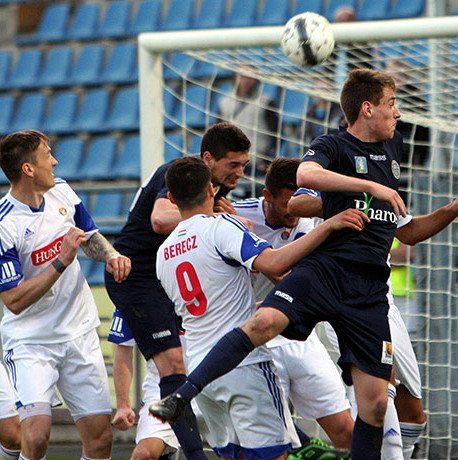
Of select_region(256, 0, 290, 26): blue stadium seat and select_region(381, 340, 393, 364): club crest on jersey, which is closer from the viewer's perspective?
select_region(381, 340, 393, 364): club crest on jersey

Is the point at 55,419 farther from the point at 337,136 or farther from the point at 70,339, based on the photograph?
the point at 337,136

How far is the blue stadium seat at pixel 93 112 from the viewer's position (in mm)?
12969

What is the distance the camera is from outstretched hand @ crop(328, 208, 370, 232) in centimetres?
504

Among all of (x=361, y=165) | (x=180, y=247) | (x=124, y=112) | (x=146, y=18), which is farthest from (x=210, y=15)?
(x=180, y=247)

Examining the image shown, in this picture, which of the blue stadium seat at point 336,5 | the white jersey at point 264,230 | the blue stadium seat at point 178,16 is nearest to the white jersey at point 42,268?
the white jersey at point 264,230

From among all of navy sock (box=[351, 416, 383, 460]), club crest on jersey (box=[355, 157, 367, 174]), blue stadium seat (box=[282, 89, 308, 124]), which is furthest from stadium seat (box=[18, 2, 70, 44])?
navy sock (box=[351, 416, 383, 460])

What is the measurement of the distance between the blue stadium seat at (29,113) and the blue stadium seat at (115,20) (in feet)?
3.42

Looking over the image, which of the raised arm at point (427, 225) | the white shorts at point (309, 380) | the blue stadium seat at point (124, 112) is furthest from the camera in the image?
the blue stadium seat at point (124, 112)

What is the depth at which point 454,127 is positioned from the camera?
7461 millimetres

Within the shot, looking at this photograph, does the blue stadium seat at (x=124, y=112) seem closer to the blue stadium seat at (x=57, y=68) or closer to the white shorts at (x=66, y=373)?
the blue stadium seat at (x=57, y=68)

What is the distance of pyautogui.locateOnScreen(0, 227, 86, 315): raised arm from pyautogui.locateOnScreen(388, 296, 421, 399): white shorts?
5.22ft

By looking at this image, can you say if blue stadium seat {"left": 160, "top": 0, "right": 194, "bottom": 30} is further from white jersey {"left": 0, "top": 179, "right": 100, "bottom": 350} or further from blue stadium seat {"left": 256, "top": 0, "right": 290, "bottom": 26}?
white jersey {"left": 0, "top": 179, "right": 100, "bottom": 350}

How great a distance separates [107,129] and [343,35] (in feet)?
20.0

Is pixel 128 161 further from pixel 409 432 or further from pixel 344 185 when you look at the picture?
pixel 344 185
